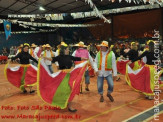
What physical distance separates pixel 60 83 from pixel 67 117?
0.86 metres

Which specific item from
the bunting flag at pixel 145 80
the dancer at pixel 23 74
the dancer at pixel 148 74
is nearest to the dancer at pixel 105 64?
the dancer at pixel 148 74

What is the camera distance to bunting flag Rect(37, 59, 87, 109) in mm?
4355

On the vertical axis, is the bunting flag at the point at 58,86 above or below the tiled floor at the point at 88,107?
above

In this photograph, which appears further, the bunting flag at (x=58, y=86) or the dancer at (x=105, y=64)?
the dancer at (x=105, y=64)

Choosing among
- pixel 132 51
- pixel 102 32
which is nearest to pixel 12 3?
pixel 102 32

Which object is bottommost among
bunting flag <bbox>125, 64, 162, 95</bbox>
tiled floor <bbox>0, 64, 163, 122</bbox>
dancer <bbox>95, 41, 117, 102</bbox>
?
tiled floor <bbox>0, 64, 163, 122</bbox>

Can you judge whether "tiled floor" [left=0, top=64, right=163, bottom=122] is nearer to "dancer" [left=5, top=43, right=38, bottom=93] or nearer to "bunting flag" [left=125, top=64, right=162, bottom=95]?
"bunting flag" [left=125, top=64, right=162, bottom=95]

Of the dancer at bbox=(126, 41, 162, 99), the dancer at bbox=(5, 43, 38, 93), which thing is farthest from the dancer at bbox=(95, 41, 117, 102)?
the dancer at bbox=(5, 43, 38, 93)

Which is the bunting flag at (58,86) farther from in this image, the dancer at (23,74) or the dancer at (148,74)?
the dancer at (148,74)

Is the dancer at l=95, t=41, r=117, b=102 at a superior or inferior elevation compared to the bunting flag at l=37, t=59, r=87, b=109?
superior

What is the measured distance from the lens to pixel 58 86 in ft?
14.6

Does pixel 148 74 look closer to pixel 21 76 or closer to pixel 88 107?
pixel 88 107

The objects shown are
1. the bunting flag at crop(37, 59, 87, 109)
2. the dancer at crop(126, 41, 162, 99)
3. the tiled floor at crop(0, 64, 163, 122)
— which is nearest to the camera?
the tiled floor at crop(0, 64, 163, 122)

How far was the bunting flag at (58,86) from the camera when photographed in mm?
4355
